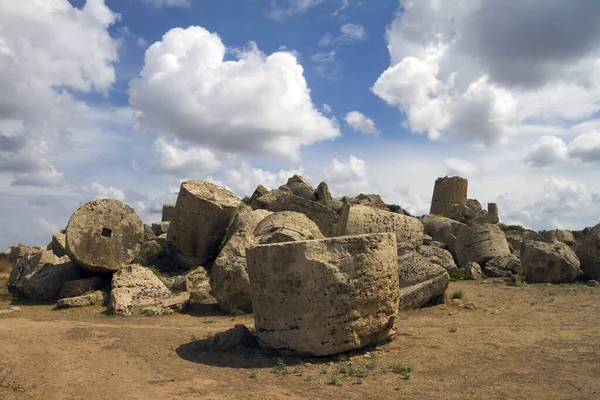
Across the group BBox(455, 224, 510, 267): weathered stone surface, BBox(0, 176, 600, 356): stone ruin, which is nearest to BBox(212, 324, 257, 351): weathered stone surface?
BBox(0, 176, 600, 356): stone ruin

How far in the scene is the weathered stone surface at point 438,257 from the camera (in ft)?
41.5

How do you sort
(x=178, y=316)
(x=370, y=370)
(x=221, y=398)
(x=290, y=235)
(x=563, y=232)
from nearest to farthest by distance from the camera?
(x=221, y=398), (x=370, y=370), (x=178, y=316), (x=290, y=235), (x=563, y=232)

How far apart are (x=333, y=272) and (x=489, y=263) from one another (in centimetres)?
900

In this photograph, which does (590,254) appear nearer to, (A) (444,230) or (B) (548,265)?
(B) (548,265)

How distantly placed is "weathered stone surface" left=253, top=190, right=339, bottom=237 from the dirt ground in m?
7.21

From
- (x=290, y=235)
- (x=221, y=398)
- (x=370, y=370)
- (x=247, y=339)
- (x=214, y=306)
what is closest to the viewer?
(x=221, y=398)

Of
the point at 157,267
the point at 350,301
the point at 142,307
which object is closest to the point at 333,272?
the point at 350,301

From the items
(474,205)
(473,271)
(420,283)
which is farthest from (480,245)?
(474,205)

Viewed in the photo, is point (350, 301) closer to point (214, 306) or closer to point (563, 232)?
point (214, 306)

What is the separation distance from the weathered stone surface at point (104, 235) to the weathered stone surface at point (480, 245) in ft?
30.0

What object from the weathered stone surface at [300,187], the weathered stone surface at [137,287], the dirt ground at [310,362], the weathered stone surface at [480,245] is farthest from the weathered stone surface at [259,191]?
the dirt ground at [310,362]

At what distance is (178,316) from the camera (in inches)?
379

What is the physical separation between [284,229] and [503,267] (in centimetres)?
636

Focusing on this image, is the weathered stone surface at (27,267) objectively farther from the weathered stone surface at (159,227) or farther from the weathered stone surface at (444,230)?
the weathered stone surface at (444,230)
